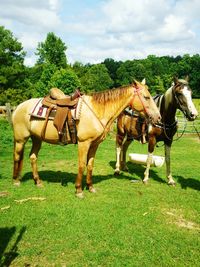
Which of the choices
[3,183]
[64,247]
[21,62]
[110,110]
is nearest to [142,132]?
[110,110]

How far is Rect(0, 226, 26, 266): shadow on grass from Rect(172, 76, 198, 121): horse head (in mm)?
4573

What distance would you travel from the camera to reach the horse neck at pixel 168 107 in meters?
8.05

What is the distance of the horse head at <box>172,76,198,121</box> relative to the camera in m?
7.34

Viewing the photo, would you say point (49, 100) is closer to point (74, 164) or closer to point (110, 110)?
point (110, 110)

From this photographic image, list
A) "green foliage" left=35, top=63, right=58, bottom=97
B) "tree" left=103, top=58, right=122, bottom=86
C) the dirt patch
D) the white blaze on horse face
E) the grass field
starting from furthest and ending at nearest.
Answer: "tree" left=103, top=58, right=122, bottom=86
"green foliage" left=35, top=63, right=58, bottom=97
the white blaze on horse face
the dirt patch
the grass field

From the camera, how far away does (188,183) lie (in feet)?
29.6

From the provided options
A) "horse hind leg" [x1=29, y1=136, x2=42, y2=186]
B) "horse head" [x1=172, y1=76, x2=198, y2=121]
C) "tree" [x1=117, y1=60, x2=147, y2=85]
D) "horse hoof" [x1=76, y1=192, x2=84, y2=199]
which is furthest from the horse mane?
"tree" [x1=117, y1=60, x2=147, y2=85]

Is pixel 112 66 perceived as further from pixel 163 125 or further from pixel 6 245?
pixel 6 245

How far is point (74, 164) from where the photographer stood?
36.1ft

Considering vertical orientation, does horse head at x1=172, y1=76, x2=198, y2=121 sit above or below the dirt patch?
above

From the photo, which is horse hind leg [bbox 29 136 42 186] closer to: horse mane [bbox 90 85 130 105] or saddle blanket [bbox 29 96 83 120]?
saddle blanket [bbox 29 96 83 120]

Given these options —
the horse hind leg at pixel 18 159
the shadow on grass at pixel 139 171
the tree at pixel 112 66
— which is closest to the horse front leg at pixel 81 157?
the horse hind leg at pixel 18 159

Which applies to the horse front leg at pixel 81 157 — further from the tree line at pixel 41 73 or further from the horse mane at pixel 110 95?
the tree line at pixel 41 73

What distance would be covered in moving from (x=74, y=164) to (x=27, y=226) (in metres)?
5.45
